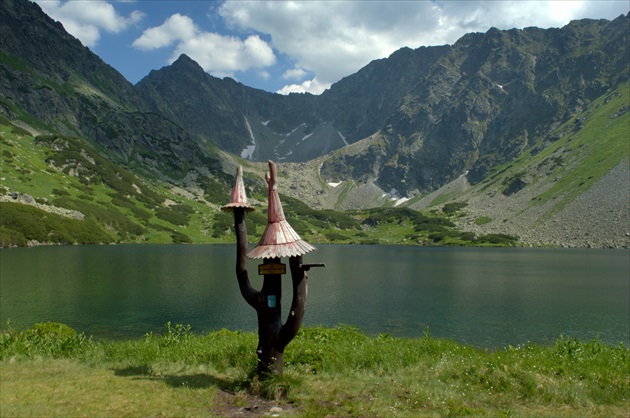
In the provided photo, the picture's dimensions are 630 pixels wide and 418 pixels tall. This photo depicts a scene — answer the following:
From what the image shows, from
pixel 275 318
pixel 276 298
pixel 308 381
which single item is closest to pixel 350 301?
pixel 308 381

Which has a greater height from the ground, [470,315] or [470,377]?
[470,377]

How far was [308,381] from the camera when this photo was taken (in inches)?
627

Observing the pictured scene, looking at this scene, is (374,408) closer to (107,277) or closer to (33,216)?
(107,277)

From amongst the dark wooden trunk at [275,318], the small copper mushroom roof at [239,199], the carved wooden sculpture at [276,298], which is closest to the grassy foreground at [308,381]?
the dark wooden trunk at [275,318]

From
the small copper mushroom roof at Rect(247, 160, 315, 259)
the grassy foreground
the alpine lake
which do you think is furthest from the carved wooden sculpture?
the alpine lake

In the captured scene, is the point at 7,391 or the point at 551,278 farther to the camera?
the point at 551,278

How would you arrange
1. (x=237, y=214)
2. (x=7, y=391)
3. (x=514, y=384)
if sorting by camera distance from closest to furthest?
1. (x=7, y=391)
2. (x=514, y=384)
3. (x=237, y=214)

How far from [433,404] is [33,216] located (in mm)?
179148

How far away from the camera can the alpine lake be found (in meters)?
45.2

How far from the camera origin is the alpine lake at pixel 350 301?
45219 millimetres

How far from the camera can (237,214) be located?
58.0 feet

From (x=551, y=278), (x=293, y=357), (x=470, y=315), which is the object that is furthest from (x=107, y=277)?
(x=551, y=278)

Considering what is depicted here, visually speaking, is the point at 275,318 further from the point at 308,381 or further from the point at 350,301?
the point at 350,301

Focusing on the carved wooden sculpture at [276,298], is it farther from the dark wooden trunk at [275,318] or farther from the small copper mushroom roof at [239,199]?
the small copper mushroom roof at [239,199]
